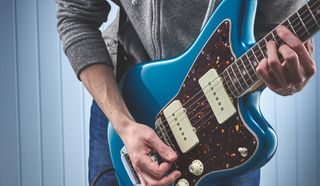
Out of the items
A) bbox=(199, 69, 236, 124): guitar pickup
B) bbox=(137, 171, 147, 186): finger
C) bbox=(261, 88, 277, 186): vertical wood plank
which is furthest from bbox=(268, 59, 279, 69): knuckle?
bbox=(261, 88, 277, 186): vertical wood plank

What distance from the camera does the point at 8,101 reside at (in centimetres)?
192

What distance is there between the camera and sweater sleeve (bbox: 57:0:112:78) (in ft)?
3.41

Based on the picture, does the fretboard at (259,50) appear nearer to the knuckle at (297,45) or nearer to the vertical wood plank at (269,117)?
the knuckle at (297,45)

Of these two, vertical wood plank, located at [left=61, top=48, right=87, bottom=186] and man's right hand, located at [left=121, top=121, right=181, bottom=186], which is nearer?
man's right hand, located at [left=121, top=121, right=181, bottom=186]

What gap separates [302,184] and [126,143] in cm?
132

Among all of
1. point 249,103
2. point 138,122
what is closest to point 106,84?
point 138,122

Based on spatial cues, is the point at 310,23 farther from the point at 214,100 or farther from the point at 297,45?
the point at 214,100

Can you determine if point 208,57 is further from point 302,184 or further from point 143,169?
point 302,184

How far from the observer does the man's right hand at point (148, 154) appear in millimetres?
880

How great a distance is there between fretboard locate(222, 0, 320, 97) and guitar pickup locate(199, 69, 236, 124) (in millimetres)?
16

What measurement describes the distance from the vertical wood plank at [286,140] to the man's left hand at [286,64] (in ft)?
3.94

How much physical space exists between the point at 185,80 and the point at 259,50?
0.57 feet

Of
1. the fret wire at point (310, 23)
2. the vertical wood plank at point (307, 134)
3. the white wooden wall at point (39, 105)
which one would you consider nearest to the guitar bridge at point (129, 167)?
the fret wire at point (310, 23)

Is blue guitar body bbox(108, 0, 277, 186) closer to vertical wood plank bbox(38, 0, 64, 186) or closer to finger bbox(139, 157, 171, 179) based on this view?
finger bbox(139, 157, 171, 179)
